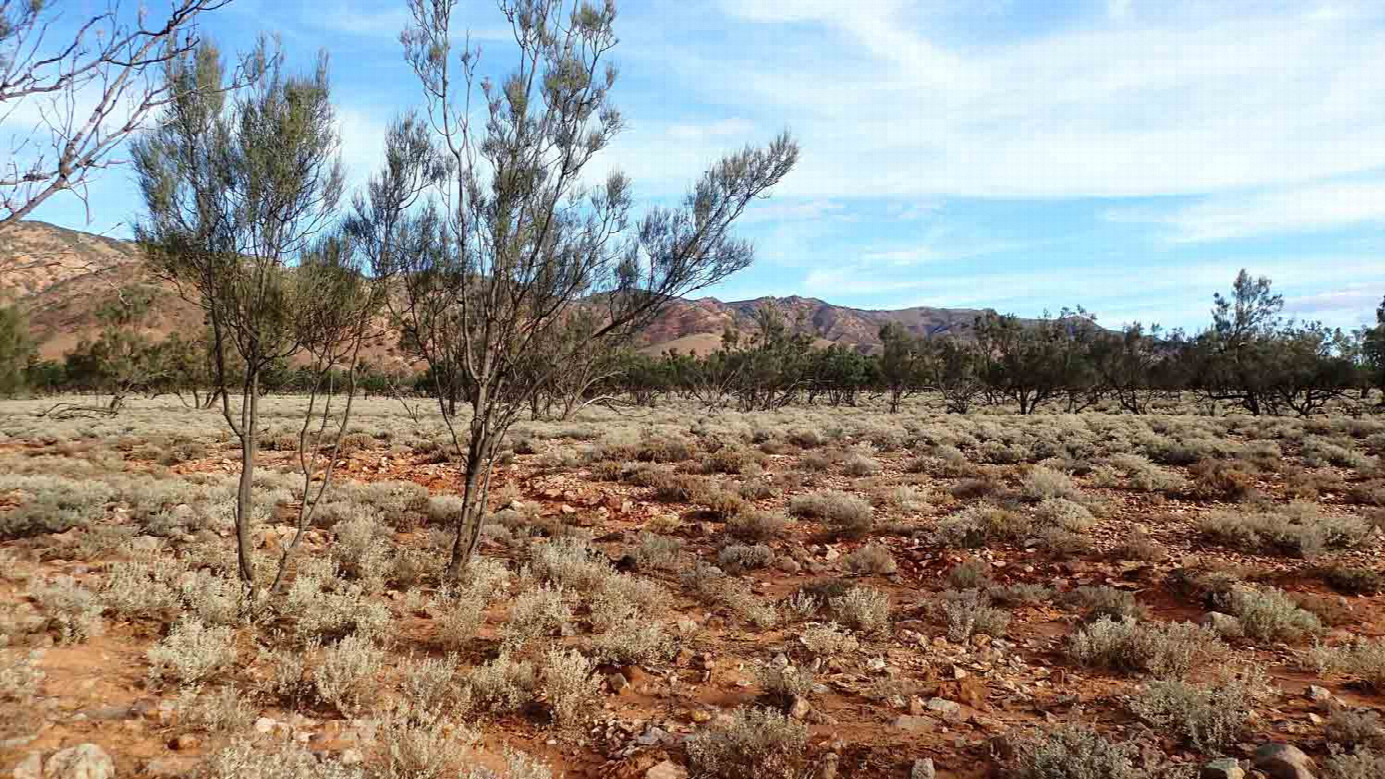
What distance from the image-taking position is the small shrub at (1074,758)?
3.64 meters

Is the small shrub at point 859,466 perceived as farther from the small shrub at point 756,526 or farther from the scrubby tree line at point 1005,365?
the scrubby tree line at point 1005,365

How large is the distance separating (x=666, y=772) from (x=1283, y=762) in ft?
12.1

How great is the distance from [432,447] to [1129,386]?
46386 millimetres

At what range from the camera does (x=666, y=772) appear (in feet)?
13.3

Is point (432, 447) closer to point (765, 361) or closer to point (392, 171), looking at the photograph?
point (392, 171)

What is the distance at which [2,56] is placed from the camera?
2.57m

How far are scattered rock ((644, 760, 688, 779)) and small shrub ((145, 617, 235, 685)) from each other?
3.30 meters

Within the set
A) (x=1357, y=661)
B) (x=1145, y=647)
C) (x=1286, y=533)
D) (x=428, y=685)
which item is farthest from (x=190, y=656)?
(x=1286, y=533)

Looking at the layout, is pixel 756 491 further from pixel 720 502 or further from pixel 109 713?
pixel 109 713

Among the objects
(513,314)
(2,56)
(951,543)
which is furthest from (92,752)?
(951,543)

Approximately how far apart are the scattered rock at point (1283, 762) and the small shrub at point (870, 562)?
4.82m

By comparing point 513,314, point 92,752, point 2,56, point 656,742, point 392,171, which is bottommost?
point 656,742

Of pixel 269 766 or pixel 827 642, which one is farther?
pixel 827 642

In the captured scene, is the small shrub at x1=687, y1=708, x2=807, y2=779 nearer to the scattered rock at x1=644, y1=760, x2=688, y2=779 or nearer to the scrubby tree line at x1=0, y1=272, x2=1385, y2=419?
the scattered rock at x1=644, y1=760, x2=688, y2=779
